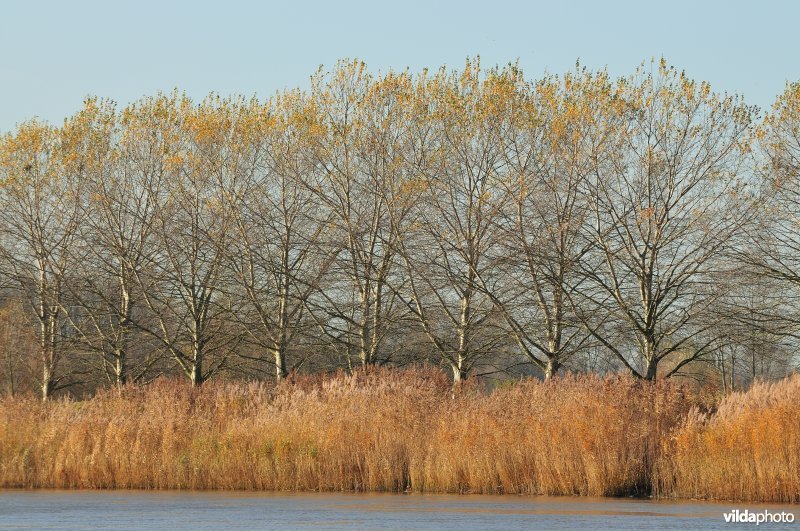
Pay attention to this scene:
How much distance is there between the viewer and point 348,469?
2056cm

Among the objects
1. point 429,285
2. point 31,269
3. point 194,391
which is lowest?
point 194,391

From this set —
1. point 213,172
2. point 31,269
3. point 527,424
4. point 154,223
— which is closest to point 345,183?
point 213,172

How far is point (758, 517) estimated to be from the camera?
50.6 ft

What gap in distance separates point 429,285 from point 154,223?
34.5 ft

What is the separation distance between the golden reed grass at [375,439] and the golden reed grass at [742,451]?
0.07 m

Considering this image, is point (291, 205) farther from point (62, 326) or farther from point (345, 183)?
point (62, 326)

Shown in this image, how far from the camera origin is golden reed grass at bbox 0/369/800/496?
19.1 metres

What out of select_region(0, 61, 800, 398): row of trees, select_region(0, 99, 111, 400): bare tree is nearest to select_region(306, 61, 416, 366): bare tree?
select_region(0, 61, 800, 398): row of trees

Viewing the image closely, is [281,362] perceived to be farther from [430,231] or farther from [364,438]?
[364,438]

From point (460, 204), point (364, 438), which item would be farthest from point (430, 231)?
point (364, 438)

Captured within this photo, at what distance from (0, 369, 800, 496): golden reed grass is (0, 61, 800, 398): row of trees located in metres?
9.68

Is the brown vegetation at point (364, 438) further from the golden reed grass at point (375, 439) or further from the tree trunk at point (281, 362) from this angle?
the tree trunk at point (281, 362)

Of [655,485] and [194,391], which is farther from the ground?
[194,391]

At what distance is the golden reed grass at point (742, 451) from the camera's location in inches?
687
